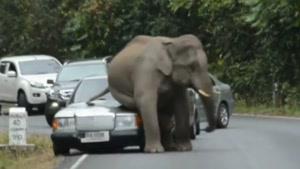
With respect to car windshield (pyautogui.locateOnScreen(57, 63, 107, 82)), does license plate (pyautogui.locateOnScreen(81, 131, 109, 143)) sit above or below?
below

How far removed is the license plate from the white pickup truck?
1618cm

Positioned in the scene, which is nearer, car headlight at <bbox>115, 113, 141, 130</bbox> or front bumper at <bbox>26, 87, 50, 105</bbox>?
car headlight at <bbox>115, 113, 141, 130</bbox>

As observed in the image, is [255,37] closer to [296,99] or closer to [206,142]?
[296,99]

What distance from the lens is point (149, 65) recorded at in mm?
20016

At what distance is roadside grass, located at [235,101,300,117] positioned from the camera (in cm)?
3406

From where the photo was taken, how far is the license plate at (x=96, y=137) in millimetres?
19297

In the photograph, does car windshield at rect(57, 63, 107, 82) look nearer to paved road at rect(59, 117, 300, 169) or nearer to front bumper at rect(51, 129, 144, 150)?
paved road at rect(59, 117, 300, 169)

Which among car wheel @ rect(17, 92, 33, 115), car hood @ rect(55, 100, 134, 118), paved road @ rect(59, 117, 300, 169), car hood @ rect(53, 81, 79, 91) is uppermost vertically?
car hood @ rect(53, 81, 79, 91)

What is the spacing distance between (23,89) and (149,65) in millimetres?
17152

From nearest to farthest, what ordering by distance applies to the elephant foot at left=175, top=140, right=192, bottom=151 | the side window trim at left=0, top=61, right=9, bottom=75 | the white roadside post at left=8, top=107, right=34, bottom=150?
the elephant foot at left=175, top=140, right=192, bottom=151, the white roadside post at left=8, top=107, right=34, bottom=150, the side window trim at left=0, top=61, right=9, bottom=75

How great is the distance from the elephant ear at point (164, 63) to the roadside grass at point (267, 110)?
44.5ft

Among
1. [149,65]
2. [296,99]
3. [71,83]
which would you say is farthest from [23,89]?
[149,65]

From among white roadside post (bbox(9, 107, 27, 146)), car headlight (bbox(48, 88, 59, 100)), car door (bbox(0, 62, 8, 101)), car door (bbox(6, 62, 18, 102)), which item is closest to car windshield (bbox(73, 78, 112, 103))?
white roadside post (bbox(9, 107, 27, 146))

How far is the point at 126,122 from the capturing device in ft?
63.8
